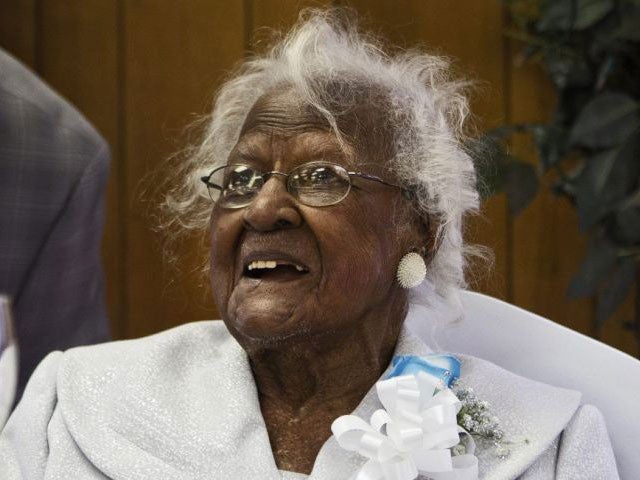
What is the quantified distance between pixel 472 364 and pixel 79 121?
975 mm

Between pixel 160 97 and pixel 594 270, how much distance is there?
1.31 meters

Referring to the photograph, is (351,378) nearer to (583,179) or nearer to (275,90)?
(275,90)

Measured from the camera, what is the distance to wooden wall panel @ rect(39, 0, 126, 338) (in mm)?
3443

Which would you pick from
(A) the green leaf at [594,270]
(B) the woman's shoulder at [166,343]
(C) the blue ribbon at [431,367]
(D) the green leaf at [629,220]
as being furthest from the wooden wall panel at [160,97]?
(C) the blue ribbon at [431,367]

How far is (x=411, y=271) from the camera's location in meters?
1.89

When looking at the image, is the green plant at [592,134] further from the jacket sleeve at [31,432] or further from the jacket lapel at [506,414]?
the jacket sleeve at [31,432]

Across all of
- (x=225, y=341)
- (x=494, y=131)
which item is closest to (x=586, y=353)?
(x=225, y=341)

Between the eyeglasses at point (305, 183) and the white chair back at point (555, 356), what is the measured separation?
0.38 meters

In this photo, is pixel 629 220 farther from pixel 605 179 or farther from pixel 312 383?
pixel 312 383

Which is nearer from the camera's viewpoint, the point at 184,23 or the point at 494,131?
the point at 494,131

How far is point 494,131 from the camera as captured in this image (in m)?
2.83

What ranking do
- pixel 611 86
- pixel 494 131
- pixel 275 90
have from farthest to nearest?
pixel 611 86 < pixel 494 131 < pixel 275 90

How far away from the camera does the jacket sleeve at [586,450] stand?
176cm

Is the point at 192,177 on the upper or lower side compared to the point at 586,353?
upper
